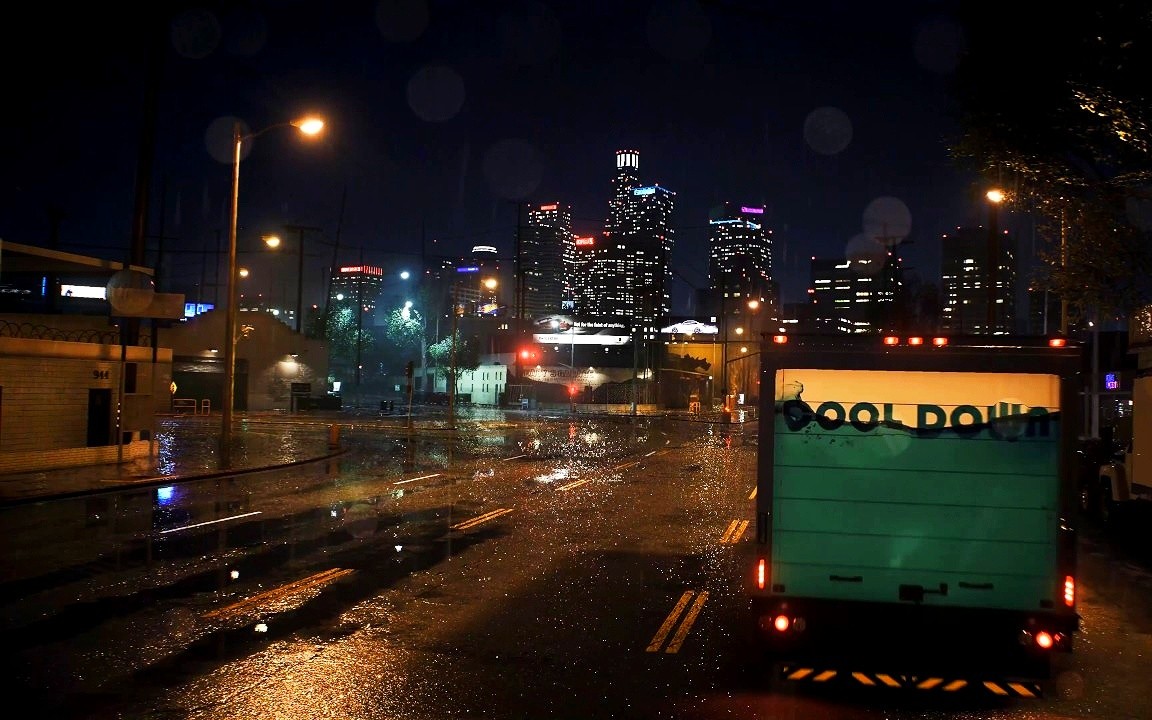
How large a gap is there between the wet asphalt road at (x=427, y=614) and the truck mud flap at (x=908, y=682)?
0.34 feet

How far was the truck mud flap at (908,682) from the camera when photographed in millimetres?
6988

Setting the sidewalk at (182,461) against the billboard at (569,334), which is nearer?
the sidewalk at (182,461)

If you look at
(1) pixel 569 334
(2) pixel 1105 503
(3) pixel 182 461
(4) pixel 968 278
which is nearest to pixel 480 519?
(2) pixel 1105 503

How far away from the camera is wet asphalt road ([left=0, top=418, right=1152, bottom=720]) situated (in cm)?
683

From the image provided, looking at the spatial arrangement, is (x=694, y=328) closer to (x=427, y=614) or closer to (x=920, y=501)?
(x=427, y=614)

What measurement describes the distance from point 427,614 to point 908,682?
479 centimetres

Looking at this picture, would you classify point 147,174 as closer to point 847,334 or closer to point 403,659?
point 403,659

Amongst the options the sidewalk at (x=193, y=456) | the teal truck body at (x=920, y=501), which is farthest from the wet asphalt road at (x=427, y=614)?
the sidewalk at (x=193, y=456)

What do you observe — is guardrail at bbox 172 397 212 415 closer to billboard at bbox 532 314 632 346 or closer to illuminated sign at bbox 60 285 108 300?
illuminated sign at bbox 60 285 108 300

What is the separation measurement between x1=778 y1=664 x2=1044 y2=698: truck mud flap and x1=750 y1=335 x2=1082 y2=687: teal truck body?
0.23 ft

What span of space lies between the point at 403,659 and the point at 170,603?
3554mm

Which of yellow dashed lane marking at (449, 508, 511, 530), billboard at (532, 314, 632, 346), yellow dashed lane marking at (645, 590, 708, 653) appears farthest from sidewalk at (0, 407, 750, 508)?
billboard at (532, 314, 632, 346)

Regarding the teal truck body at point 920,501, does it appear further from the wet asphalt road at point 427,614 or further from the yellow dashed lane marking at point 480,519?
the yellow dashed lane marking at point 480,519

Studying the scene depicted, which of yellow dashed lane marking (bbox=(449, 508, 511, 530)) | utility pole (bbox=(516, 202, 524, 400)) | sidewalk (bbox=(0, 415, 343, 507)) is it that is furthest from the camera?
utility pole (bbox=(516, 202, 524, 400))
